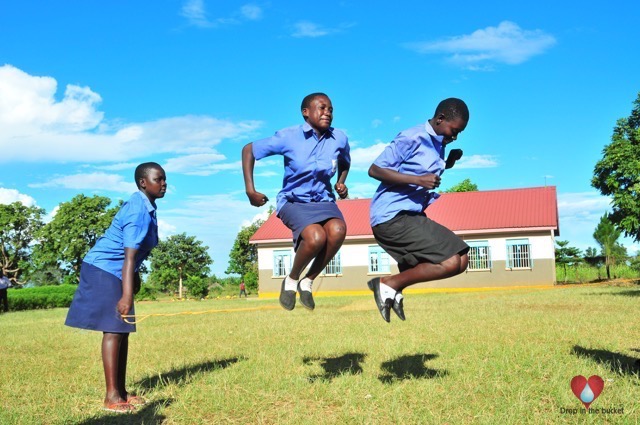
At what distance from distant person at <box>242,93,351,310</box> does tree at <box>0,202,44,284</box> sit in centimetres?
6026

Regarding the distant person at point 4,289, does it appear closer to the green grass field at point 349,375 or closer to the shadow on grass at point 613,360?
the green grass field at point 349,375

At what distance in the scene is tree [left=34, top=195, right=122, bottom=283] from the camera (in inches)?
2260

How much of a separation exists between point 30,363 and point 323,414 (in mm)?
6029

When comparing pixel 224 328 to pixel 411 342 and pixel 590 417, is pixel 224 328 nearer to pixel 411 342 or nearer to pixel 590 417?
pixel 411 342

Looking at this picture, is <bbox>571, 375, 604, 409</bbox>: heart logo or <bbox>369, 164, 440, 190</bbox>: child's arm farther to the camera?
<bbox>369, 164, 440, 190</bbox>: child's arm

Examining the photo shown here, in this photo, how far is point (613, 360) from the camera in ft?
25.4

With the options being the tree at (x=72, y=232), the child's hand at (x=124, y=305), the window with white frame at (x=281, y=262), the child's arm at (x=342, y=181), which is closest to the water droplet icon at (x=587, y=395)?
the child's arm at (x=342, y=181)

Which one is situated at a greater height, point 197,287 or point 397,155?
point 397,155

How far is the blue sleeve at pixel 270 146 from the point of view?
20.0 feet

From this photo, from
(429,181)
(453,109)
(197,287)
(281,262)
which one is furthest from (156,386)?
(197,287)

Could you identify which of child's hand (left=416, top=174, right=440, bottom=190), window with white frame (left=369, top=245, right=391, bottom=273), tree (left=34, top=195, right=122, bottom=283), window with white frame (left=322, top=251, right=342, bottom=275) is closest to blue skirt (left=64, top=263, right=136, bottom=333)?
child's hand (left=416, top=174, right=440, bottom=190)

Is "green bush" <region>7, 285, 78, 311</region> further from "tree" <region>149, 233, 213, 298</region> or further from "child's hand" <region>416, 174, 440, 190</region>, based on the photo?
"child's hand" <region>416, 174, 440, 190</region>

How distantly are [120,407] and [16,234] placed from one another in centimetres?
6274

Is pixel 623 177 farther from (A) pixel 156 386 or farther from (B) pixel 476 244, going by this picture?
(A) pixel 156 386
